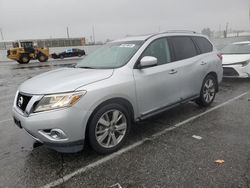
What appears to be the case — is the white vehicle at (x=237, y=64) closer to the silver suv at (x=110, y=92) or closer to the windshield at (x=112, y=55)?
the silver suv at (x=110, y=92)

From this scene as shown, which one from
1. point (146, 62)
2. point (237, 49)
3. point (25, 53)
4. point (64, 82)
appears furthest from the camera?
point (25, 53)

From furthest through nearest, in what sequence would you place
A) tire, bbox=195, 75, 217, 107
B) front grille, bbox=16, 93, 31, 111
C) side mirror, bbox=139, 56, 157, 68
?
1. tire, bbox=195, 75, 217, 107
2. side mirror, bbox=139, 56, 157, 68
3. front grille, bbox=16, 93, 31, 111

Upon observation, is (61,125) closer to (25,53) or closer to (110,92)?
(110,92)

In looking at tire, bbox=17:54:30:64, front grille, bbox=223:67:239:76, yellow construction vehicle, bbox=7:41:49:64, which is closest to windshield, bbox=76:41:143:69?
front grille, bbox=223:67:239:76

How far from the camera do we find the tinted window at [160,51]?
12.4 ft

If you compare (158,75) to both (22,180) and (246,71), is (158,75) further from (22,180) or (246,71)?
(246,71)

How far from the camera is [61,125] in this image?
2680 mm

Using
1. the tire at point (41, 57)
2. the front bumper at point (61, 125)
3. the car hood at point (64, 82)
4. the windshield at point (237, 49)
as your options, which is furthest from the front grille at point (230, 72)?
the tire at point (41, 57)

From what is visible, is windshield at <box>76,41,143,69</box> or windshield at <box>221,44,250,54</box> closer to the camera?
windshield at <box>76,41,143,69</box>

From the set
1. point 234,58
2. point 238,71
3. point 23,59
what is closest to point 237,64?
point 238,71

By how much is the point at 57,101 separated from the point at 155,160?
1543mm

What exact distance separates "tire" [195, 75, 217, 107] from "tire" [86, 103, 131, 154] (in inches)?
93.0

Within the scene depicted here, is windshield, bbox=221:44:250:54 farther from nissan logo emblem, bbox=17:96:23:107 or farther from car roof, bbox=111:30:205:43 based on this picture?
nissan logo emblem, bbox=17:96:23:107

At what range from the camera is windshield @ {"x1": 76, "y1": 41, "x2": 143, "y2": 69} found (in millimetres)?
3559
